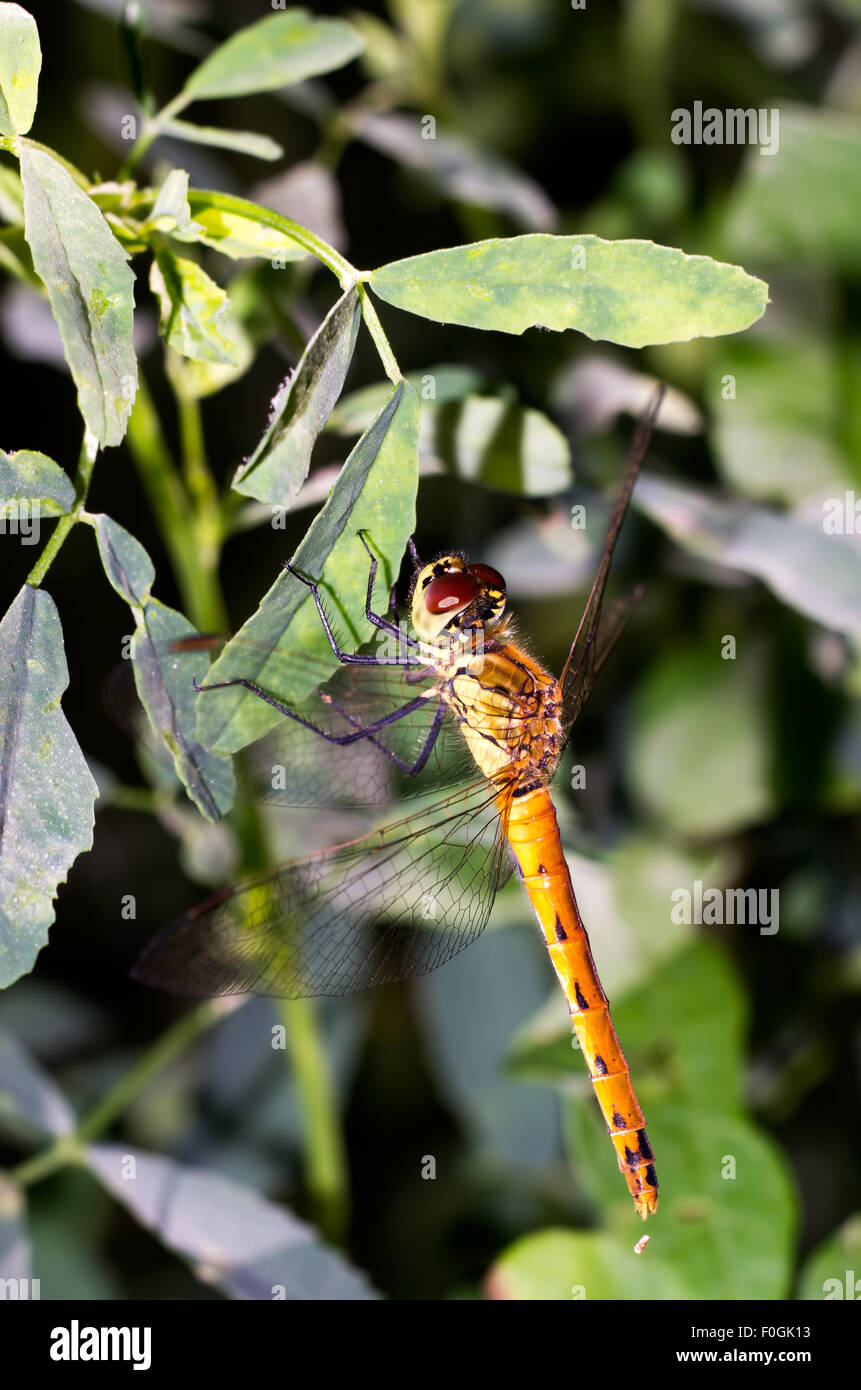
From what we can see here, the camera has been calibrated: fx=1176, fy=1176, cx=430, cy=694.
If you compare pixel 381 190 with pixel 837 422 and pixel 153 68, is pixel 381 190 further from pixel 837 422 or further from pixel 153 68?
pixel 837 422

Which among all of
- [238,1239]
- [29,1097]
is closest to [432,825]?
[238,1239]

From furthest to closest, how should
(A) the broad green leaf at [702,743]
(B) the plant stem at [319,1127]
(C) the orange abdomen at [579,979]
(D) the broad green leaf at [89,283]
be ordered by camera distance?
(A) the broad green leaf at [702,743] < (B) the plant stem at [319,1127] < (C) the orange abdomen at [579,979] < (D) the broad green leaf at [89,283]

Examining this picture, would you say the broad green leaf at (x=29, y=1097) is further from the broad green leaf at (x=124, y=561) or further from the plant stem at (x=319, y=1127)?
the broad green leaf at (x=124, y=561)

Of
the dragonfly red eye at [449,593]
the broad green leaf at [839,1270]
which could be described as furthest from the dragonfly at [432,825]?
the broad green leaf at [839,1270]

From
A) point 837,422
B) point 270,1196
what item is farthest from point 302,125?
point 270,1196

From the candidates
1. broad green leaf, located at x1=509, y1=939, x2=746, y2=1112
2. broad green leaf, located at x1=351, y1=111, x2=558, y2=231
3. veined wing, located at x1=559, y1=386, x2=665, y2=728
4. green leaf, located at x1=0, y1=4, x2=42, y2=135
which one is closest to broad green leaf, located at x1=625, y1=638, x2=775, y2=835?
broad green leaf, located at x1=509, y1=939, x2=746, y2=1112
